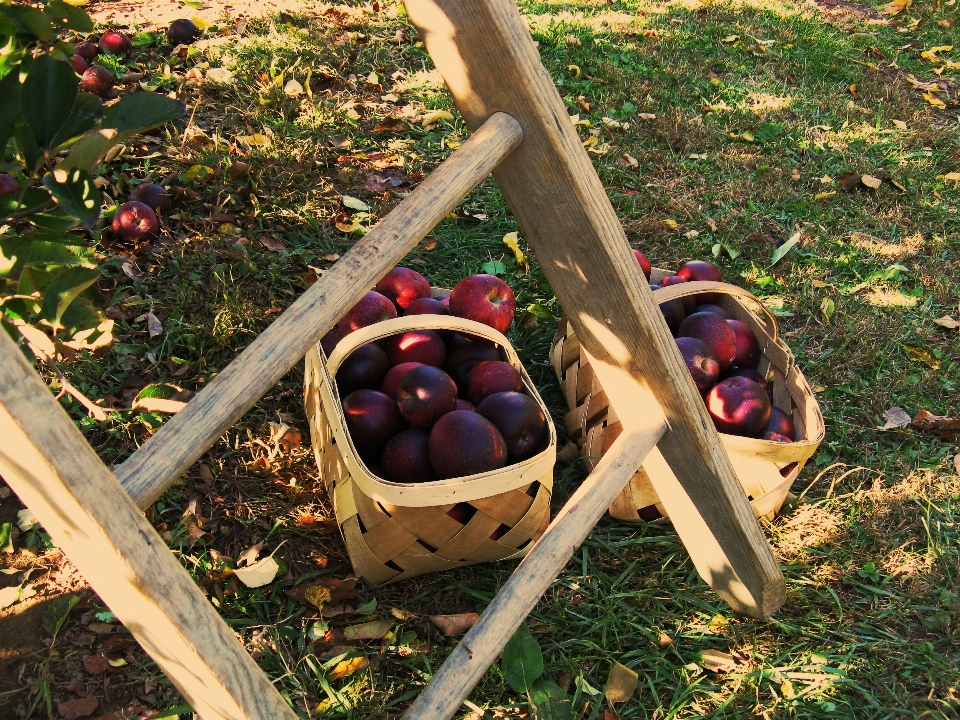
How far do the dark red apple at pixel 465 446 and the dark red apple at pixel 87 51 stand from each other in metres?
Result: 2.52

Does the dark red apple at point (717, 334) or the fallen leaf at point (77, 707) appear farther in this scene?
the dark red apple at point (717, 334)

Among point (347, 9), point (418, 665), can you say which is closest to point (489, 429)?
point (418, 665)

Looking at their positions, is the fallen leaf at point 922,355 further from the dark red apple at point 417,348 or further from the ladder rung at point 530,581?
the dark red apple at point 417,348

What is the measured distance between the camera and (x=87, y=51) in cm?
327

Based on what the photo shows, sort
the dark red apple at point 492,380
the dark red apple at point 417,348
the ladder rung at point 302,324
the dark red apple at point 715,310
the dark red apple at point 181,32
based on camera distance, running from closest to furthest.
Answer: the ladder rung at point 302,324 < the dark red apple at point 492,380 < the dark red apple at point 417,348 < the dark red apple at point 715,310 < the dark red apple at point 181,32

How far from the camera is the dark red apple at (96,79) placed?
304 centimetres

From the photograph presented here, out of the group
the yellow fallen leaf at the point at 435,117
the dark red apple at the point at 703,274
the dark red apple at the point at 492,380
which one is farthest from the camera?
the yellow fallen leaf at the point at 435,117

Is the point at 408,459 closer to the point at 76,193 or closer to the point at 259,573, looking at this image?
the point at 259,573

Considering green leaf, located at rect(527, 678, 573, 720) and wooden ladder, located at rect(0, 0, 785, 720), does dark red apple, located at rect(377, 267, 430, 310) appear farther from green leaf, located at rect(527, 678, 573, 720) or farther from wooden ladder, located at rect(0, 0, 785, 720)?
green leaf, located at rect(527, 678, 573, 720)

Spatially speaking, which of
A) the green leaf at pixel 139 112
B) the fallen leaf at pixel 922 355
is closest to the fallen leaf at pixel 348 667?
the green leaf at pixel 139 112

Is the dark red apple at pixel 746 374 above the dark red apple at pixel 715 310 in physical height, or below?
below

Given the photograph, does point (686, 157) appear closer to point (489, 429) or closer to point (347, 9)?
point (347, 9)

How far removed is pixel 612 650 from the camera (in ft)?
5.98

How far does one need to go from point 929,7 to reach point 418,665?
5.60 m
